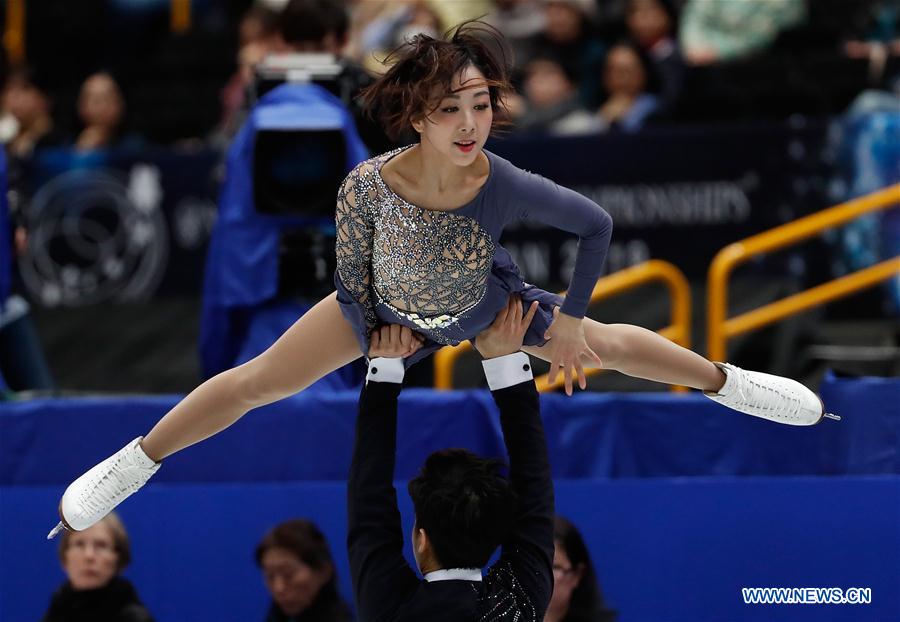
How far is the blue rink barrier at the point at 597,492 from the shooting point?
4.39 metres

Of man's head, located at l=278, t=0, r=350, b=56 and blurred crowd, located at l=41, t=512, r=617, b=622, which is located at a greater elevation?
man's head, located at l=278, t=0, r=350, b=56

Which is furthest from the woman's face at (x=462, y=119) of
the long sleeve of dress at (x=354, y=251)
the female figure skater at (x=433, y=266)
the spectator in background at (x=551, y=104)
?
the spectator in background at (x=551, y=104)

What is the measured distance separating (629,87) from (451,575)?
16.3 ft

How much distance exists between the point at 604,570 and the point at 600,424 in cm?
62

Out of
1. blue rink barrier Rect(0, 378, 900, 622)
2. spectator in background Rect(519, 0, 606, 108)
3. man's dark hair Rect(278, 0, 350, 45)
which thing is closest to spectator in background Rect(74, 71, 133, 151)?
spectator in background Rect(519, 0, 606, 108)

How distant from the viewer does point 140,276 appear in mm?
8039

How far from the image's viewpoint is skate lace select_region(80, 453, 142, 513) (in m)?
3.84

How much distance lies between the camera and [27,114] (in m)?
8.55

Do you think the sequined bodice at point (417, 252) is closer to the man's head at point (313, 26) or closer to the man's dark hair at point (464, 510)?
the man's dark hair at point (464, 510)

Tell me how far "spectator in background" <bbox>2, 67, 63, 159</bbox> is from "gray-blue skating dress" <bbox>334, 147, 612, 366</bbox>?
5.03m

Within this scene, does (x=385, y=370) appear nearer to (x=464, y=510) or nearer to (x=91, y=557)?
(x=464, y=510)

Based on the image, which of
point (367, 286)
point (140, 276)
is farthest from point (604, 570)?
point (140, 276)

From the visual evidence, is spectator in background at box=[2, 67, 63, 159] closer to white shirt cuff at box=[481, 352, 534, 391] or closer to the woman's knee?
the woman's knee

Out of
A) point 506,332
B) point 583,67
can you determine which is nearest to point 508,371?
point 506,332
